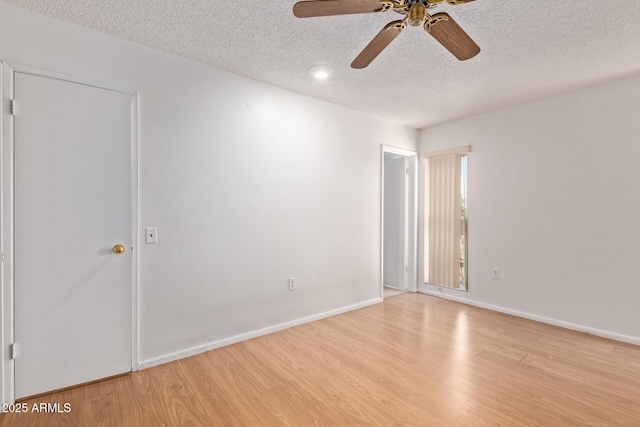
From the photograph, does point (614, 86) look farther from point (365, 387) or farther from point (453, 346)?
point (365, 387)

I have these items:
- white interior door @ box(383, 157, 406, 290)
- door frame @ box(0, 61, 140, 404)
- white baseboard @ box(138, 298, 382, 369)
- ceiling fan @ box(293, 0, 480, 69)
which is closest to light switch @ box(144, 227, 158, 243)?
door frame @ box(0, 61, 140, 404)

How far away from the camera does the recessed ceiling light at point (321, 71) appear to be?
2693 mm

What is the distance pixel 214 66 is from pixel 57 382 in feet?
8.89

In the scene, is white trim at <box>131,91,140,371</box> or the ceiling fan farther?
white trim at <box>131,91,140,371</box>

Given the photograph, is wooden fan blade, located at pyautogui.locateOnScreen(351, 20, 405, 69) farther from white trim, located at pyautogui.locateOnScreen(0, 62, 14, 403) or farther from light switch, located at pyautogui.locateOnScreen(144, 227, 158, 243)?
white trim, located at pyautogui.locateOnScreen(0, 62, 14, 403)

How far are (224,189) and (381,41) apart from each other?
1.81 m

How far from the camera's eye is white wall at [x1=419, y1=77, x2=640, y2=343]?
294 centimetres

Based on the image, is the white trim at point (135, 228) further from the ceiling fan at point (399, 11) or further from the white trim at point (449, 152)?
the white trim at point (449, 152)

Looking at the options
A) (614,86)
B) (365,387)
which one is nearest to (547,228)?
(614,86)

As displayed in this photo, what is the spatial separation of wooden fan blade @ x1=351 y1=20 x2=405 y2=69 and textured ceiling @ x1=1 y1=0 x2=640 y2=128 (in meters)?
0.29

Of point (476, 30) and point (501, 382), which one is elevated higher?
point (476, 30)

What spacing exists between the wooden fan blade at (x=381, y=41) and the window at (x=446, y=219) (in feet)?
8.94

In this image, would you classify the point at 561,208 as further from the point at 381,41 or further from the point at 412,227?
the point at 381,41

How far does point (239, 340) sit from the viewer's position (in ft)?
9.45
